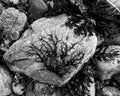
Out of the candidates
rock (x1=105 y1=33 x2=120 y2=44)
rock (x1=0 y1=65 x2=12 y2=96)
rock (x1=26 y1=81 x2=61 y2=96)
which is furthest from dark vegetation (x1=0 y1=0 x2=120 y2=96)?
rock (x1=0 y1=65 x2=12 y2=96)

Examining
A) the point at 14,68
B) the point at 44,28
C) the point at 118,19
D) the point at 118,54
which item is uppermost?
the point at 44,28

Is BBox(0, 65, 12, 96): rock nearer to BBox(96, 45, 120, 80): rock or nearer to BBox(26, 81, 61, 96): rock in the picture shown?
BBox(26, 81, 61, 96): rock

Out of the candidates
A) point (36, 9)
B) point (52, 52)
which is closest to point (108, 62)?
point (52, 52)

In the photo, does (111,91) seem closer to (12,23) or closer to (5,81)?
(5,81)

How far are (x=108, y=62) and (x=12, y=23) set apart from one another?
2443 mm

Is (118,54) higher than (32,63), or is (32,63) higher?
(32,63)

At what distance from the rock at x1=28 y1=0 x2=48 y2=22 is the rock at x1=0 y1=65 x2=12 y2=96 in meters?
1.43

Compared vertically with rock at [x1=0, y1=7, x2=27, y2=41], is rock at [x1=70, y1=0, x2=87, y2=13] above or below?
below

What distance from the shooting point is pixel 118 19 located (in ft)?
17.6

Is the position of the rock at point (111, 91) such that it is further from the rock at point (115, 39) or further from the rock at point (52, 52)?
the rock at point (115, 39)

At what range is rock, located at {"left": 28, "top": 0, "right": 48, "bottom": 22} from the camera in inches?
208

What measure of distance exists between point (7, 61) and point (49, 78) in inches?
42.6

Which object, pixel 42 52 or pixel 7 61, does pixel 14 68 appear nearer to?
pixel 7 61

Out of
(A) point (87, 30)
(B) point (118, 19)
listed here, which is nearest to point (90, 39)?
(A) point (87, 30)
